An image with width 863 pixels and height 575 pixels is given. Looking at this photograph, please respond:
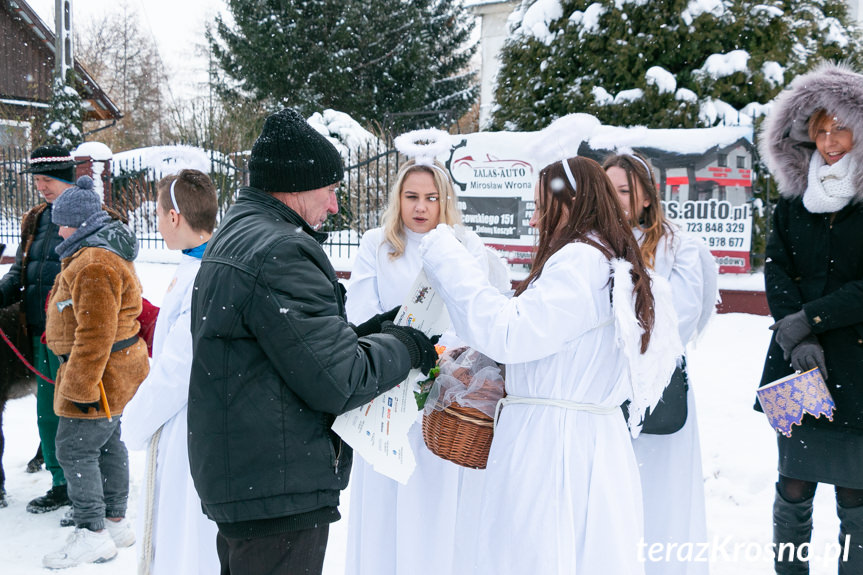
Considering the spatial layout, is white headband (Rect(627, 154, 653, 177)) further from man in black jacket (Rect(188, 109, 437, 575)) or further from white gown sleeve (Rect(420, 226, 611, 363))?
man in black jacket (Rect(188, 109, 437, 575))

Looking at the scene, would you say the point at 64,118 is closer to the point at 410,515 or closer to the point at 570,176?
the point at 410,515

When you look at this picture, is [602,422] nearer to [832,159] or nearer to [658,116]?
[832,159]

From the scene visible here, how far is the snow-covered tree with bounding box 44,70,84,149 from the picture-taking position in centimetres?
1345

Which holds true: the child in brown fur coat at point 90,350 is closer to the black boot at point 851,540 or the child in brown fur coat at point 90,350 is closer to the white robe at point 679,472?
the white robe at point 679,472

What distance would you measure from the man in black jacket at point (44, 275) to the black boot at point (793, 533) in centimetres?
397

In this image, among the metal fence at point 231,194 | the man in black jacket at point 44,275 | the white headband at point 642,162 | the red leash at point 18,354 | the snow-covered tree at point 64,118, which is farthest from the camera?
the snow-covered tree at point 64,118

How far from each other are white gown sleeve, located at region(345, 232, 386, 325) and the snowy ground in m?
1.33

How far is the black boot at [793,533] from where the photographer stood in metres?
2.99

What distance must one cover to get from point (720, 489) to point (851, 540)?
1.56 m

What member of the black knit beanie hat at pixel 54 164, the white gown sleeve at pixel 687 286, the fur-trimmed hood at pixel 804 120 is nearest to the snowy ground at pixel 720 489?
the white gown sleeve at pixel 687 286

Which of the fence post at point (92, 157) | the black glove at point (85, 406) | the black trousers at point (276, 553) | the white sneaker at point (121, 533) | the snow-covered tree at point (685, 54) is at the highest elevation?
the snow-covered tree at point (685, 54)

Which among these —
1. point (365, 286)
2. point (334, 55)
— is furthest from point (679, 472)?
point (334, 55)

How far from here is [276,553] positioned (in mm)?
1797

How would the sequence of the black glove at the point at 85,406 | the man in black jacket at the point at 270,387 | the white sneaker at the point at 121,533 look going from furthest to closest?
the white sneaker at the point at 121,533
the black glove at the point at 85,406
the man in black jacket at the point at 270,387
